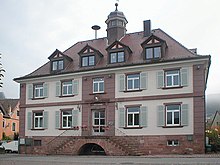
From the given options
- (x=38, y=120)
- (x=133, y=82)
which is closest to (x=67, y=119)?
(x=38, y=120)

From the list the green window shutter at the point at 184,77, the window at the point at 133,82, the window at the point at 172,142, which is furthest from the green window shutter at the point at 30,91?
the green window shutter at the point at 184,77

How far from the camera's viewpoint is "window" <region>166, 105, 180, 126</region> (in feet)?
94.4

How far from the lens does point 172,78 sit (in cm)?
2948

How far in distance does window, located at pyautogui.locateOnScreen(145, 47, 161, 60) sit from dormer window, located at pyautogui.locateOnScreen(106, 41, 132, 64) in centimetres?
206

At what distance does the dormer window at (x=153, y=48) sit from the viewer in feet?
101

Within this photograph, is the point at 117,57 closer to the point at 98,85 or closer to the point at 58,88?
the point at 98,85

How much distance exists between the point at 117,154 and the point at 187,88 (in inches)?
301

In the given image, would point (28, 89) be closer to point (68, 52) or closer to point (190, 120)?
point (68, 52)

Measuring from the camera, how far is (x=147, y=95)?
1188 inches

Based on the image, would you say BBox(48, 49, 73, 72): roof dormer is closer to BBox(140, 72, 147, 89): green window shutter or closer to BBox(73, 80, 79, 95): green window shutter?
BBox(73, 80, 79, 95): green window shutter

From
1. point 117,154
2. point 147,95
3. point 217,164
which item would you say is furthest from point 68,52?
point 217,164

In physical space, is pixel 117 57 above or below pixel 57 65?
above

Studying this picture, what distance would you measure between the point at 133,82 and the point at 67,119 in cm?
750

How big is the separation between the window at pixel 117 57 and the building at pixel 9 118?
107ft
